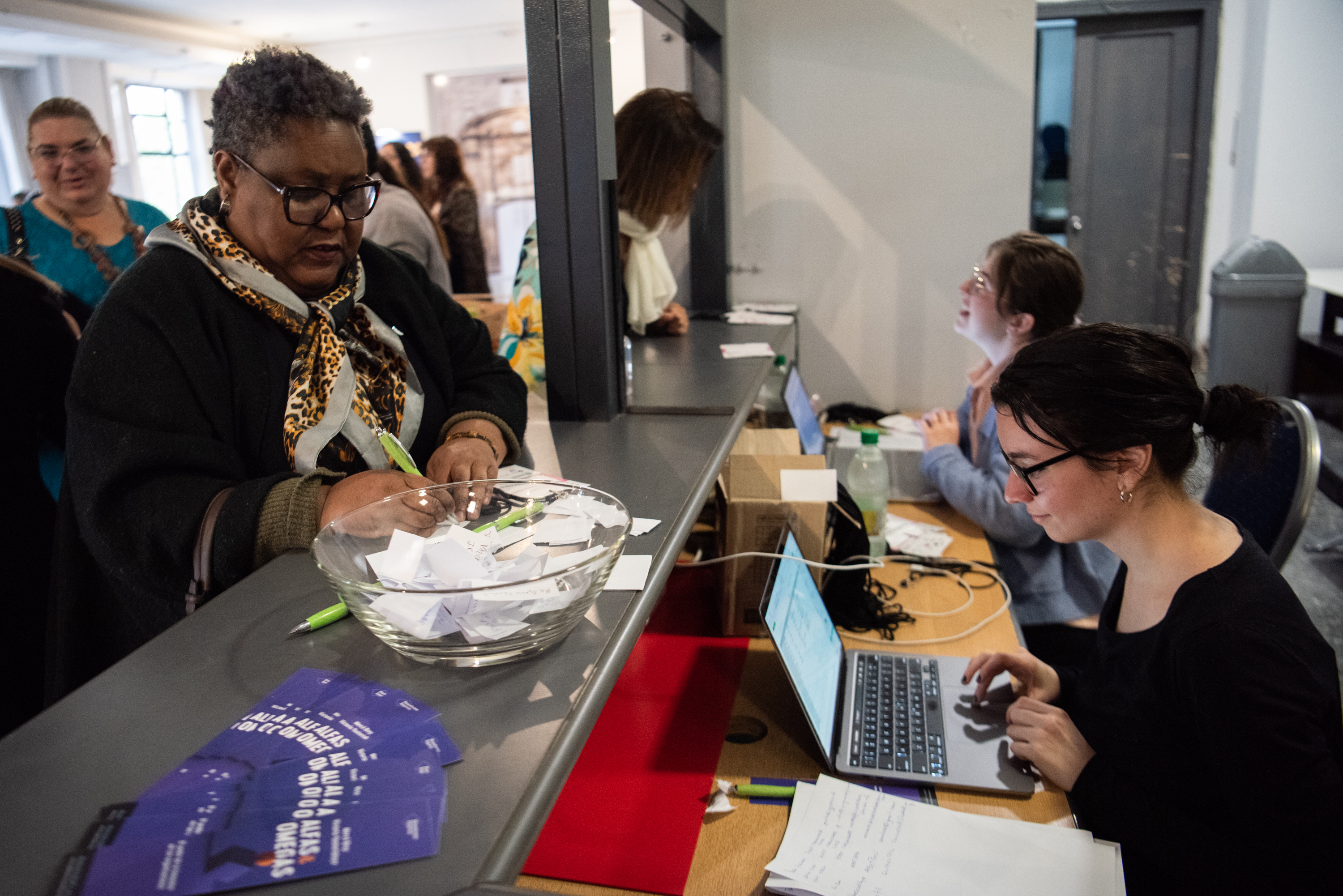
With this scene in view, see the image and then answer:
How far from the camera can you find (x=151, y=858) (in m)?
0.52

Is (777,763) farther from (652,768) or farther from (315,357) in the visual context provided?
(315,357)

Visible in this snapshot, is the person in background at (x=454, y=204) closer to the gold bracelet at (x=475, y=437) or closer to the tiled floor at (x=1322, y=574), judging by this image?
the gold bracelet at (x=475, y=437)

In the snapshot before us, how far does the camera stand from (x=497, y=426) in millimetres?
1322

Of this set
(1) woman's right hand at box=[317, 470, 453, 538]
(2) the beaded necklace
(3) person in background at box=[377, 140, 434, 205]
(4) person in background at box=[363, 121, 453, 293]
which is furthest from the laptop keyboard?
(3) person in background at box=[377, 140, 434, 205]

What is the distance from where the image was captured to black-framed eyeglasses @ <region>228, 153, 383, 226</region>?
107 cm

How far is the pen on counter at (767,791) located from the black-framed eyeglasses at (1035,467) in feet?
1.64

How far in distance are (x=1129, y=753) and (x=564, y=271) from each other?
3.73 ft

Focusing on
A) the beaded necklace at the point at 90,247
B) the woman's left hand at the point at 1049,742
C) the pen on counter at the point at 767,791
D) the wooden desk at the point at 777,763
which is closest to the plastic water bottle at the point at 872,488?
the wooden desk at the point at 777,763

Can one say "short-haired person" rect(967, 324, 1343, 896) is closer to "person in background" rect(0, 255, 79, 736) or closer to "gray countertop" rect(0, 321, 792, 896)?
"gray countertop" rect(0, 321, 792, 896)

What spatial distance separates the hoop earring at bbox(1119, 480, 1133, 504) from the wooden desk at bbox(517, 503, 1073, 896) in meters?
0.39

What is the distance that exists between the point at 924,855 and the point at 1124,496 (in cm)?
51

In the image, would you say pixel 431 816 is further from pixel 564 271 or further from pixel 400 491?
pixel 564 271

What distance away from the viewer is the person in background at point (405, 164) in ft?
10.5

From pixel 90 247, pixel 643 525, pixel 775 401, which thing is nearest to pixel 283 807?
pixel 643 525
